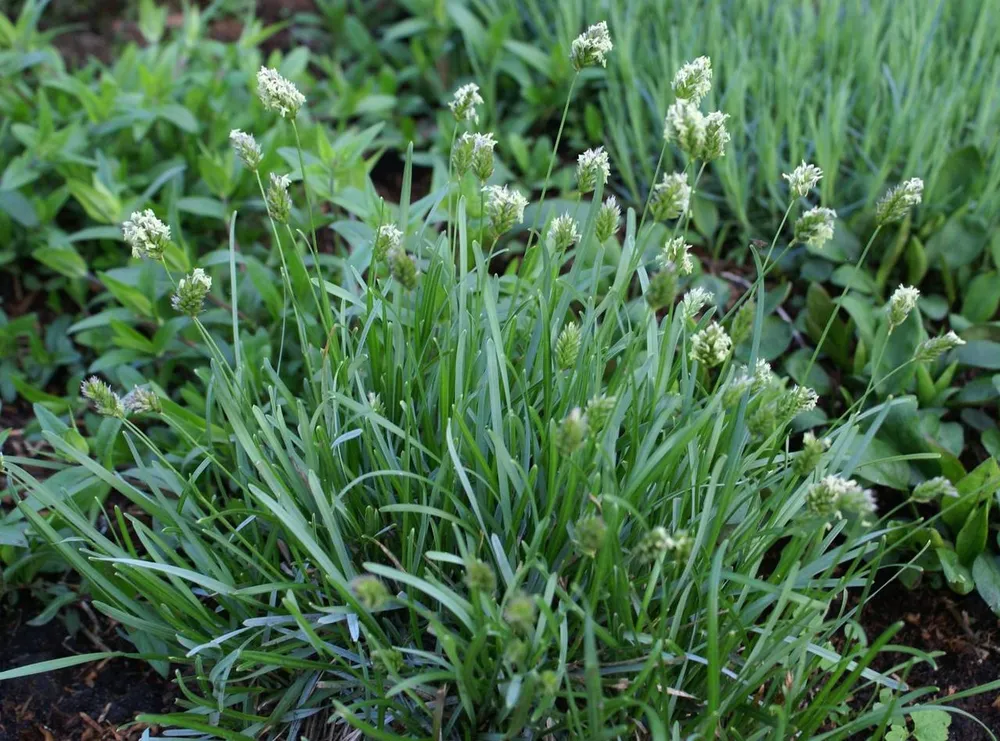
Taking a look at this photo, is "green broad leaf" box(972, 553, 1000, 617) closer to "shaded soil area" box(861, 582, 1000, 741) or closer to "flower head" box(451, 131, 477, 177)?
"shaded soil area" box(861, 582, 1000, 741)

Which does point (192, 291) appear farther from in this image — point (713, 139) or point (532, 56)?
point (532, 56)

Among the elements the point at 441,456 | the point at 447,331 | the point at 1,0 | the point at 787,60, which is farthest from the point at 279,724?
the point at 1,0

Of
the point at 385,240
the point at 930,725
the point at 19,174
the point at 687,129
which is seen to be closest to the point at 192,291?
the point at 385,240

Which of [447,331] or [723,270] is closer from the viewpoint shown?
[447,331]

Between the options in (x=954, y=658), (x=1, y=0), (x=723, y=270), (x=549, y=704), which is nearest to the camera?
(x=549, y=704)

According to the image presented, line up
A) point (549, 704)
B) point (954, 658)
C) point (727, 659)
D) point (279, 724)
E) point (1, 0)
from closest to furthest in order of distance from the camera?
point (549, 704)
point (727, 659)
point (279, 724)
point (954, 658)
point (1, 0)

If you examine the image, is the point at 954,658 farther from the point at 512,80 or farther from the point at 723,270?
the point at 512,80

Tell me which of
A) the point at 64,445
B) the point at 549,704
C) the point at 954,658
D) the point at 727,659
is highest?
the point at 64,445
